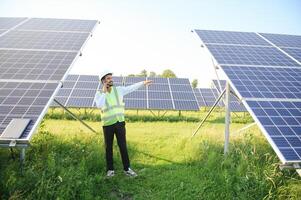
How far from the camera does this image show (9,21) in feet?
45.5

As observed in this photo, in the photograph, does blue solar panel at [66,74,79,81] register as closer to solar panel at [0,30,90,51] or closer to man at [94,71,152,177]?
solar panel at [0,30,90,51]

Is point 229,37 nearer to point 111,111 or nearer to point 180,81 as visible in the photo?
point 111,111

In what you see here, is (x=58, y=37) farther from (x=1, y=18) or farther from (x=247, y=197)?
(x=247, y=197)

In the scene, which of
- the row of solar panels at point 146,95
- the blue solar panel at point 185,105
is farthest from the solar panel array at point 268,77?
the row of solar panels at point 146,95

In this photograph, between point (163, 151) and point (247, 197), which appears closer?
point (247, 197)

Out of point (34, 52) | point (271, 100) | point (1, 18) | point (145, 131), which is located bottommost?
point (145, 131)

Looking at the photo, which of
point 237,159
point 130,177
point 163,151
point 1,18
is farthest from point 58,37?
point 237,159

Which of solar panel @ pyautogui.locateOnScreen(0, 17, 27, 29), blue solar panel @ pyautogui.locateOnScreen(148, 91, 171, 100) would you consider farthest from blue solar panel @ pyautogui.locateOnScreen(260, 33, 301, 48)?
solar panel @ pyautogui.locateOnScreen(0, 17, 27, 29)

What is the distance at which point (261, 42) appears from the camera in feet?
43.2

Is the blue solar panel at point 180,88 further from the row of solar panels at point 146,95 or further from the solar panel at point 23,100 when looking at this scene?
the solar panel at point 23,100

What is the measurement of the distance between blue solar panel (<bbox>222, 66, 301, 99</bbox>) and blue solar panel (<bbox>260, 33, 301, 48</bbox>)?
308 centimetres

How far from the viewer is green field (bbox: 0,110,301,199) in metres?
6.41

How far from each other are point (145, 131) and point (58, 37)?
177 inches

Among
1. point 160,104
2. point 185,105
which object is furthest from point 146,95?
point 185,105
